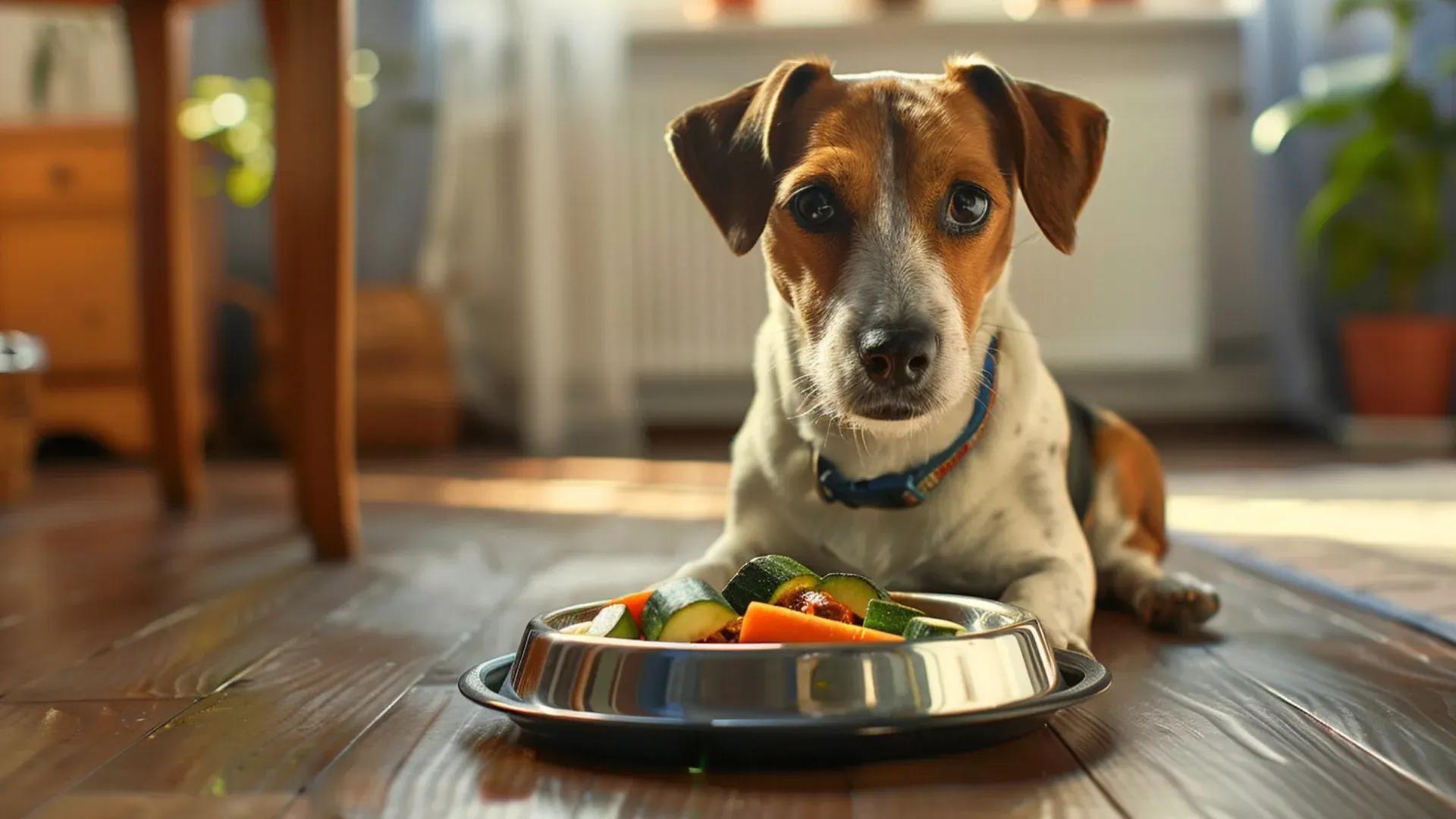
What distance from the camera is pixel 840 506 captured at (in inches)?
55.2

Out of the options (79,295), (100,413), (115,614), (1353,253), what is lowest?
(100,413)

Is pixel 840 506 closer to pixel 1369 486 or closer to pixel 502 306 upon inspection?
pixel 1369 486

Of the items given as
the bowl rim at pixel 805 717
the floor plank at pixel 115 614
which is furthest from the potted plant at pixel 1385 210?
the bowl rim at pixel 805 717

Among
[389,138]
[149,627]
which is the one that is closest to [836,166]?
[149,627]

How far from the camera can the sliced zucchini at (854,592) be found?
1132 millimetres

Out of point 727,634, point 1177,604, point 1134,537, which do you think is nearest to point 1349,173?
point 1134,537

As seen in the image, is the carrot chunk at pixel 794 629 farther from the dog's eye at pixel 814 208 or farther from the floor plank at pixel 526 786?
the dog's eye at pixel 814 208

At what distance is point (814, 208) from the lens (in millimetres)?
1305

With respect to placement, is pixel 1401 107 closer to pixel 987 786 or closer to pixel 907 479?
pixel 907 479

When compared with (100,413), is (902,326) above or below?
above

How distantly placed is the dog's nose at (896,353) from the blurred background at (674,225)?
2805 millimetres

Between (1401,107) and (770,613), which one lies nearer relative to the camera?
(770,613)

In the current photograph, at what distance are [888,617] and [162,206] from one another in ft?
6.98

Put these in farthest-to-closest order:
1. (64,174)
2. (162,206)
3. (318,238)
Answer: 1. (64,174)
2. (162,206)
3. (318,238)
